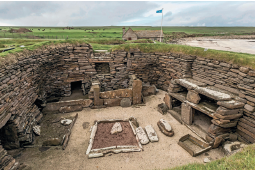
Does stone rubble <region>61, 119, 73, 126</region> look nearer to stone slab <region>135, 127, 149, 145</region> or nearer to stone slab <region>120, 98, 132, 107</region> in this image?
stone slab <region>120, 98, 132, 107</region>

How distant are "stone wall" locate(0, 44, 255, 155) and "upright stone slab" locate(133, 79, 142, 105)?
9.37 feet

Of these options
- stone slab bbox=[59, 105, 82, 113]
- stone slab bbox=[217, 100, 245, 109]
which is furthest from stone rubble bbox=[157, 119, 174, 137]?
stone slab bbox=[59, 105, 82, 113]

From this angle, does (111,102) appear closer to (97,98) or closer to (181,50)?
(97,98)

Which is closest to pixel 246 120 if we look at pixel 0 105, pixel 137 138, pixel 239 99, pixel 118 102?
pixel 239 99

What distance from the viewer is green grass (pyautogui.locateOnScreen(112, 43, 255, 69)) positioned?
305 inches

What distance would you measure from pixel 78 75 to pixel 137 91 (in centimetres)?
565

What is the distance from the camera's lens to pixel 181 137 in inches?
301

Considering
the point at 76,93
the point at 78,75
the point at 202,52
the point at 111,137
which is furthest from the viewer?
the point at 76,93

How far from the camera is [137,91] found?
11227mm

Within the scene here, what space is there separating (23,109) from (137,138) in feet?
20.7

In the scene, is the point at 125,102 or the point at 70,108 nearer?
the point at 70,108

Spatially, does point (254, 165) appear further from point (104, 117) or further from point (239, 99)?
point (104, 117)

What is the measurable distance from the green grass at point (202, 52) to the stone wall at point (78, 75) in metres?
0.36

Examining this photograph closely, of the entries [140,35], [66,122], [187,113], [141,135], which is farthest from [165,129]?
[140,35]
